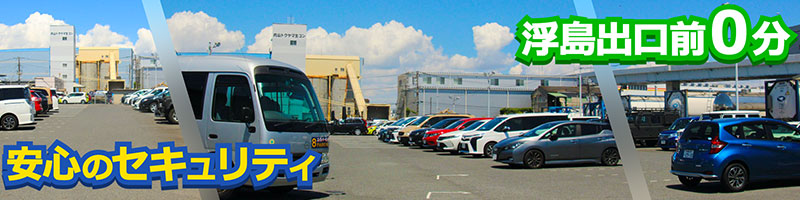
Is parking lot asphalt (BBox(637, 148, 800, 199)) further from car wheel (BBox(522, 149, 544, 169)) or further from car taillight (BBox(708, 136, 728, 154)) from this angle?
car wheel (BBox(522, 149, 544, 169))

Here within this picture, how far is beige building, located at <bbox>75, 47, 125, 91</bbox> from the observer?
68625 mm

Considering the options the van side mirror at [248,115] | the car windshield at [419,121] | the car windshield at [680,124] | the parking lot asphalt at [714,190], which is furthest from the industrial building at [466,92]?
the van side mirror at [248,115]

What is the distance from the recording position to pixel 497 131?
20.8 m

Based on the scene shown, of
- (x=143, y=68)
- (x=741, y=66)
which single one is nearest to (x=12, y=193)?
(x=741, y=66)

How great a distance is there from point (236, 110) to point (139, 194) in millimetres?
2041

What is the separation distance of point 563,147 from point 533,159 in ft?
2.95

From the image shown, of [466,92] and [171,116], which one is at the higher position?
[466,92]

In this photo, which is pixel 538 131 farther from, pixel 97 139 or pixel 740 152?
pixel 97 139

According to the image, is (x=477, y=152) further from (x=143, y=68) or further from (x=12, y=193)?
(x=143, y=68)

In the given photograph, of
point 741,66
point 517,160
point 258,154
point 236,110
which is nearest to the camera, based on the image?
point 258,154

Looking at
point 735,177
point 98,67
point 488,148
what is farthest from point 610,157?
point 98,67

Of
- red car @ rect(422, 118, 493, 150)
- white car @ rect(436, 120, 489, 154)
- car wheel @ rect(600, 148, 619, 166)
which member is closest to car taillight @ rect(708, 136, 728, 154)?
car wheel @ rect(600, 148, 619, 166)

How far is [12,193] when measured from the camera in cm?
921

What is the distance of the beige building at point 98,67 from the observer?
6862 cm
